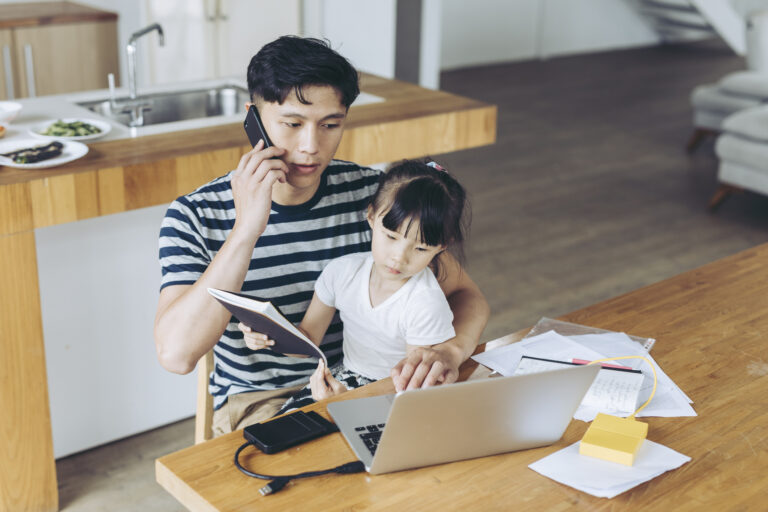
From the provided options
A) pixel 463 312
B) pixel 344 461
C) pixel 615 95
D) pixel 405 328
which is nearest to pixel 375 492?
pixel 344 461

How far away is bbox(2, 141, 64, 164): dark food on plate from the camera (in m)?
2.17

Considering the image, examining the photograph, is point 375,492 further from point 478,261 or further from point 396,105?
point 478,261

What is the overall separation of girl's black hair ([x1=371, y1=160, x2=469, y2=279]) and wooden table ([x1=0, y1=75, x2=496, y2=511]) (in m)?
0.83

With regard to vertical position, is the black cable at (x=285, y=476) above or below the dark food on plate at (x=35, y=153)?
below

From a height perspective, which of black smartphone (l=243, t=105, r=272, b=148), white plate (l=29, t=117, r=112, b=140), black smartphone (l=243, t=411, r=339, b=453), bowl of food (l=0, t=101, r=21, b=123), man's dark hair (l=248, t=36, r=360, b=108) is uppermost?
man's dark hair (l=248, t=36, r=360, b=108)

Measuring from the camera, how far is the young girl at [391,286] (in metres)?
1.59

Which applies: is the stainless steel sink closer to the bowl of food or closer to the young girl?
the bowl of food

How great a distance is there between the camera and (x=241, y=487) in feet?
3.93

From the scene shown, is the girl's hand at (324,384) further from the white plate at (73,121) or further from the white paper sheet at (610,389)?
the white plate at (73,121)

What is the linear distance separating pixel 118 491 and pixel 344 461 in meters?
1.36

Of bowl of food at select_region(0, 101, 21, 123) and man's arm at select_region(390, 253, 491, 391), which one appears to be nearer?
man's arm at select_region(390, 253, 491, 391)

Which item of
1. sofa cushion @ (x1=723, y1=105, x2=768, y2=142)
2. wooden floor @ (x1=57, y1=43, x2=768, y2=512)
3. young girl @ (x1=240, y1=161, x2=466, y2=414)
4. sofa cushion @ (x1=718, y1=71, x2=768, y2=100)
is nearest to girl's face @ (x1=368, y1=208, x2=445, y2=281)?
young girl @ (x1=240, y1=161, x2=466, y2=414)

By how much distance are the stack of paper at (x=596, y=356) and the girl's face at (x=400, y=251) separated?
208 millimetres

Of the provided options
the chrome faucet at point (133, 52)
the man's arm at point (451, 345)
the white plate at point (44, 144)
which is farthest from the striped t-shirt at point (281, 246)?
the chrome faucet at point (133, 52)
